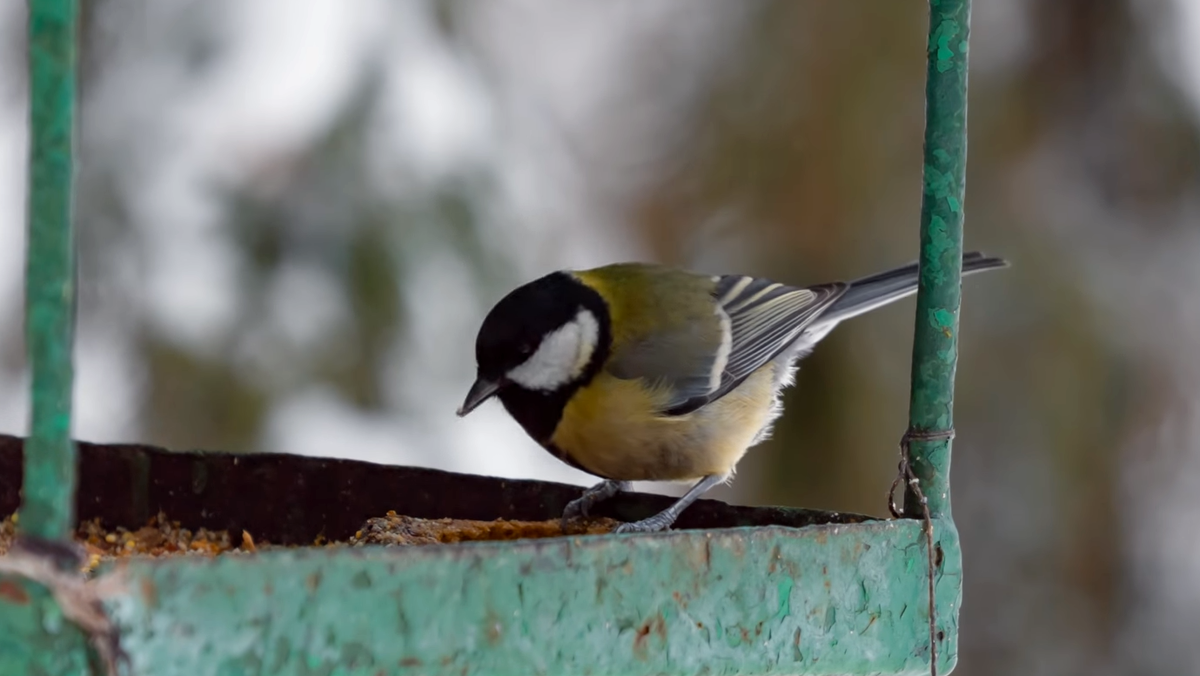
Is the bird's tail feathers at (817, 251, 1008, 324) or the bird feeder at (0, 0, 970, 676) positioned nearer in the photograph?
the bird feeder at (0, 0, 970, 676)

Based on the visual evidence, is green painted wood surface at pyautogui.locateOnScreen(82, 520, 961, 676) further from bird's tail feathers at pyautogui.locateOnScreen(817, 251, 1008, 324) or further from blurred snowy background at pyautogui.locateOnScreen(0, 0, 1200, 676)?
blurred snowy background at pyautogui.locateOnScreen(0, 0, 1200, 676)

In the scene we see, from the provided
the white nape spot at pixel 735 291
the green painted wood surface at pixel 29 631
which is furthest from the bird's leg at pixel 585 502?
the green painted wood surface at pixel 29 631

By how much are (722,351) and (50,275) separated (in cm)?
188

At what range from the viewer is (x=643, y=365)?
2.56m

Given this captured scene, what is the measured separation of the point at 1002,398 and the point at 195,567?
3.16 metres

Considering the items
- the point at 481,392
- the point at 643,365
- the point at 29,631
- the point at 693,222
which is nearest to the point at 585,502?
the point at 481,392

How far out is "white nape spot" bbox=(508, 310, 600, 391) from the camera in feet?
8.00

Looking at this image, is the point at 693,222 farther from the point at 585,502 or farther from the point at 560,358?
the point at 585,502

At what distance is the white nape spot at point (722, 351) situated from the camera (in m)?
2.62

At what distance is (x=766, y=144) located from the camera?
386 centimetres

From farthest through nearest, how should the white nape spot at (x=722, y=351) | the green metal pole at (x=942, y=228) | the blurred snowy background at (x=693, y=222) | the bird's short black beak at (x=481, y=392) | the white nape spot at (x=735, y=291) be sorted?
the blurred snowy background at (x=693, y=222), the white nape spot at (x=735, y=291), the white nape spot at (x=722, y=351), the bird's short black beak at (x=481, y=392), the green metal pole at (x=942, y=228)

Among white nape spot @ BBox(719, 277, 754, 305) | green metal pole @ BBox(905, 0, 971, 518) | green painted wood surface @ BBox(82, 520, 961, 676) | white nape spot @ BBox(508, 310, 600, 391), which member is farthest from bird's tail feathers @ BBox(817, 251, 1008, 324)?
green painted wood surface @ BBox(82, 520, 961, 676)

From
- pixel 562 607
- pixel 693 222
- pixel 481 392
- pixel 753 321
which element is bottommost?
pixel 562 607

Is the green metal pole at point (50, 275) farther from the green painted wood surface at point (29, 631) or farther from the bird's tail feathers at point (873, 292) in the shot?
the bird's tail feathers at point (873, 292)
